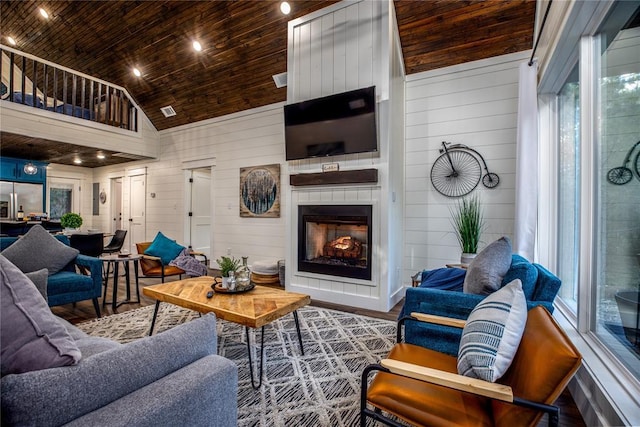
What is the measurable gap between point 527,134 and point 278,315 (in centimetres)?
291

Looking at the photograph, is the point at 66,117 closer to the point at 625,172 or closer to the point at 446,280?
the point at 446,280

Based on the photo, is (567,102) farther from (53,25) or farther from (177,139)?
(53,25)

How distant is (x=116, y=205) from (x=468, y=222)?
8.85 meters

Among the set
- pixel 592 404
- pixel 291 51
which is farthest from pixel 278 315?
pixel 291 51

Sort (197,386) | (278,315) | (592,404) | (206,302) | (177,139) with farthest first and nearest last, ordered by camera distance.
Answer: (177,139), (206,302), (278,315), (592,404), (197,386)

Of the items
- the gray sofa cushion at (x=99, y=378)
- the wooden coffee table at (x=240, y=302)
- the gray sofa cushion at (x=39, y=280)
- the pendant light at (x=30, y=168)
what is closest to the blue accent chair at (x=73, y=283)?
the wooden coffee table at (x=240, y=302)

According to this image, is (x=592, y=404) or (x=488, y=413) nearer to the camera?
(x=488, y=413)

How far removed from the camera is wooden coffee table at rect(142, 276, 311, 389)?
6.39 feet

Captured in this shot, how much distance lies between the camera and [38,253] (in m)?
2.92

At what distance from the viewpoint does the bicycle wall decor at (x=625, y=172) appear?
166 centimetres

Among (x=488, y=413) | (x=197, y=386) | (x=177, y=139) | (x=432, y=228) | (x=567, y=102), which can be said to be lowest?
(x=488, y=413)

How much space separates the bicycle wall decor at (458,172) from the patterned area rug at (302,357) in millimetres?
1972

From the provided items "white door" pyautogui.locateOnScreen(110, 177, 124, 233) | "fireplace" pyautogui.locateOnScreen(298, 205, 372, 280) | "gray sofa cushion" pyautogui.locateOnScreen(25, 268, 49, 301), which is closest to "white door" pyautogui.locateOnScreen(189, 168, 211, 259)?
"white door" pyautogui.locateOnScreen(110, 177, 124, 233)

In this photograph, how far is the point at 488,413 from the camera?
115cm
